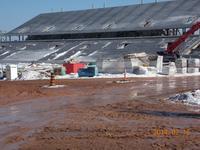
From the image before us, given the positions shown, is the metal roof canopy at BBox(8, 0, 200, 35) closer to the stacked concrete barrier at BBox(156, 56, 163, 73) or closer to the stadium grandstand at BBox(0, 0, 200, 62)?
the stadium grandstand at BBox(0, 0, 200, 62)

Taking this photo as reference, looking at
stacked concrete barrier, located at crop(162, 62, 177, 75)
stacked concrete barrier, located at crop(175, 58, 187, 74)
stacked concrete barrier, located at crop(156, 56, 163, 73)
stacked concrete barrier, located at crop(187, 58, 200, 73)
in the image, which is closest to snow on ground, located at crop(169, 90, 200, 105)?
stacked concrete barrier, located at crop(162, 62, 177, 75)

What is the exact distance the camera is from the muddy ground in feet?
28.7

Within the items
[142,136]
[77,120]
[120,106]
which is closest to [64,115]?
[77,120]

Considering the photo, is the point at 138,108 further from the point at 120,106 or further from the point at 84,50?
the point at 84,50

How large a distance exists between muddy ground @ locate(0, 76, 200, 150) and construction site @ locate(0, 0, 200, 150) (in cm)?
2

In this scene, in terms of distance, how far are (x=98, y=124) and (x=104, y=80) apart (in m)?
19.2

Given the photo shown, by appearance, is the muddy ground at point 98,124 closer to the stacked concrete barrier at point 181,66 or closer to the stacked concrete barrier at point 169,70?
the stacked concrete barrier at point 169,70

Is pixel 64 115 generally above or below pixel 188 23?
below

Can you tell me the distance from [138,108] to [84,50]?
152ft

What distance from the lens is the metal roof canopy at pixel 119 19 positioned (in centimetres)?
6525

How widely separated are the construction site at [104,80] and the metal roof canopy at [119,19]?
20 centimetres

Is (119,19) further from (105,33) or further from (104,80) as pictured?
(104,80)

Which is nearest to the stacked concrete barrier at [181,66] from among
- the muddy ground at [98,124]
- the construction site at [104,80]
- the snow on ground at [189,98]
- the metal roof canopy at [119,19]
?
the construction site at [104,80]

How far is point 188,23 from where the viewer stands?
59969 millimetres
